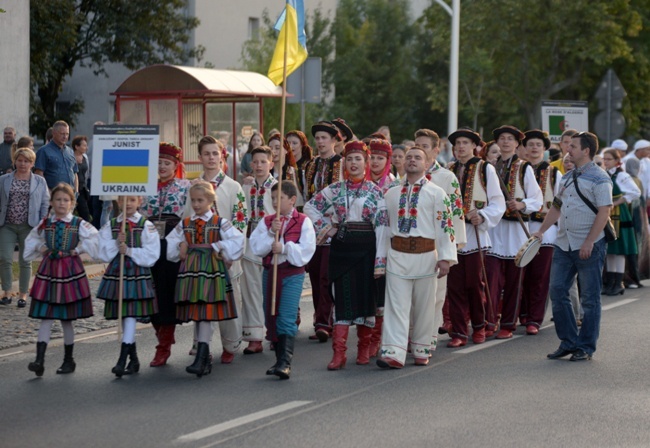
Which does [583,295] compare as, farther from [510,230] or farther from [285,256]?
[285,256]

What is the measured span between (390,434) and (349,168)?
3358 mm

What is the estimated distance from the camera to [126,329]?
1058 centimetres

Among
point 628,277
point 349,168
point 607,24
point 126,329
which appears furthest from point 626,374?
point 607,24

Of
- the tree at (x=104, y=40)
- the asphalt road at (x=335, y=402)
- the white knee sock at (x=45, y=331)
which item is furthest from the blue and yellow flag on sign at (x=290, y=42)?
the tree at (x=104, y=40)

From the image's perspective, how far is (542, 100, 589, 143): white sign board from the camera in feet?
67.8

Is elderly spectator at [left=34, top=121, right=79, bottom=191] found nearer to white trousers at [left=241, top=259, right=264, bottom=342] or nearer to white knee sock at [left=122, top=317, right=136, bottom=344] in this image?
white trousers at [left=241, top=259, right=264, bottom=342]

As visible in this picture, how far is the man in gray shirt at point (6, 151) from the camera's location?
745 inches

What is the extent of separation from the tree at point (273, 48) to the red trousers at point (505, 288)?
804 inches

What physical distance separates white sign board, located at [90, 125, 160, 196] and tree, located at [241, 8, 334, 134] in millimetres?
22068

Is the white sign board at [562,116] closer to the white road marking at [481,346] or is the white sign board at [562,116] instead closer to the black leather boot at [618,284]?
the black leather boot at [618,284]

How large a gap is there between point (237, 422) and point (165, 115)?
16.3 metres

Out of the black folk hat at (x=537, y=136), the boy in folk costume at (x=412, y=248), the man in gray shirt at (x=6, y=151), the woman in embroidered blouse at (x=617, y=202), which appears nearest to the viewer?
the boy in folk costume at (x=412, y=248)

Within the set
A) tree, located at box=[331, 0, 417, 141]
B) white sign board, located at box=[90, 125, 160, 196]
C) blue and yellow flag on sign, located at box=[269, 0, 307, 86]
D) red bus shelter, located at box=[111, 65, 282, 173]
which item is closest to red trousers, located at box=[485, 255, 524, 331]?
blue and yellow flag on sign, located at box=[269, 0, 307, 86]

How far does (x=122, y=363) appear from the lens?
10.4 metres
